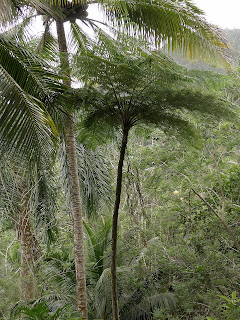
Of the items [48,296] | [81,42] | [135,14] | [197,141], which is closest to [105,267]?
[48,296]

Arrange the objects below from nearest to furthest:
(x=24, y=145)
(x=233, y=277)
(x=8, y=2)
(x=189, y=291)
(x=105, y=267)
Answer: (x=24, y=145) → (x=8, y=2) → (x=233, y=277) → (x=189, y=291) → (x=105, y=267)

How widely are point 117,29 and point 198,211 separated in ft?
13.1

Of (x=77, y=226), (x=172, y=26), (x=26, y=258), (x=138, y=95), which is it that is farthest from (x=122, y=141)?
(x=26, y=258)

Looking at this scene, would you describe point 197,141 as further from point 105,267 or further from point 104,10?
point 105,267

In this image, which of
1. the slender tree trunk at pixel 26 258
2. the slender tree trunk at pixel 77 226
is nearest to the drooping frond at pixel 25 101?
the slender tree trunk at pixel 77 226

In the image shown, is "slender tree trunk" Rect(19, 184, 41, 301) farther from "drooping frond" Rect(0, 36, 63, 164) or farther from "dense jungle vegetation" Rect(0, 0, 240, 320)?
"drooping frond" Rect(0, 36, 63, 164)

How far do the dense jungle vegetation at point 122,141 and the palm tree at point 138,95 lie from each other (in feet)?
0.05

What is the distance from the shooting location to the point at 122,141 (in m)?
4.78

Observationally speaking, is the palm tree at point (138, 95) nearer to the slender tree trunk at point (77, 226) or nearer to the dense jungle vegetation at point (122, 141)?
the dense jungle vegetation at point (122, 141)

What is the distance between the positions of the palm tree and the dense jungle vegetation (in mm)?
15

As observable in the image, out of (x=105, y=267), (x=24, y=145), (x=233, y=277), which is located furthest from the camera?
(x=105, y=267)

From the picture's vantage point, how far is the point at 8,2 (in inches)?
188

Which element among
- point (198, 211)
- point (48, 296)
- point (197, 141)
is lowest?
point (48, 296)

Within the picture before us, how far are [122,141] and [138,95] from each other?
69cm
